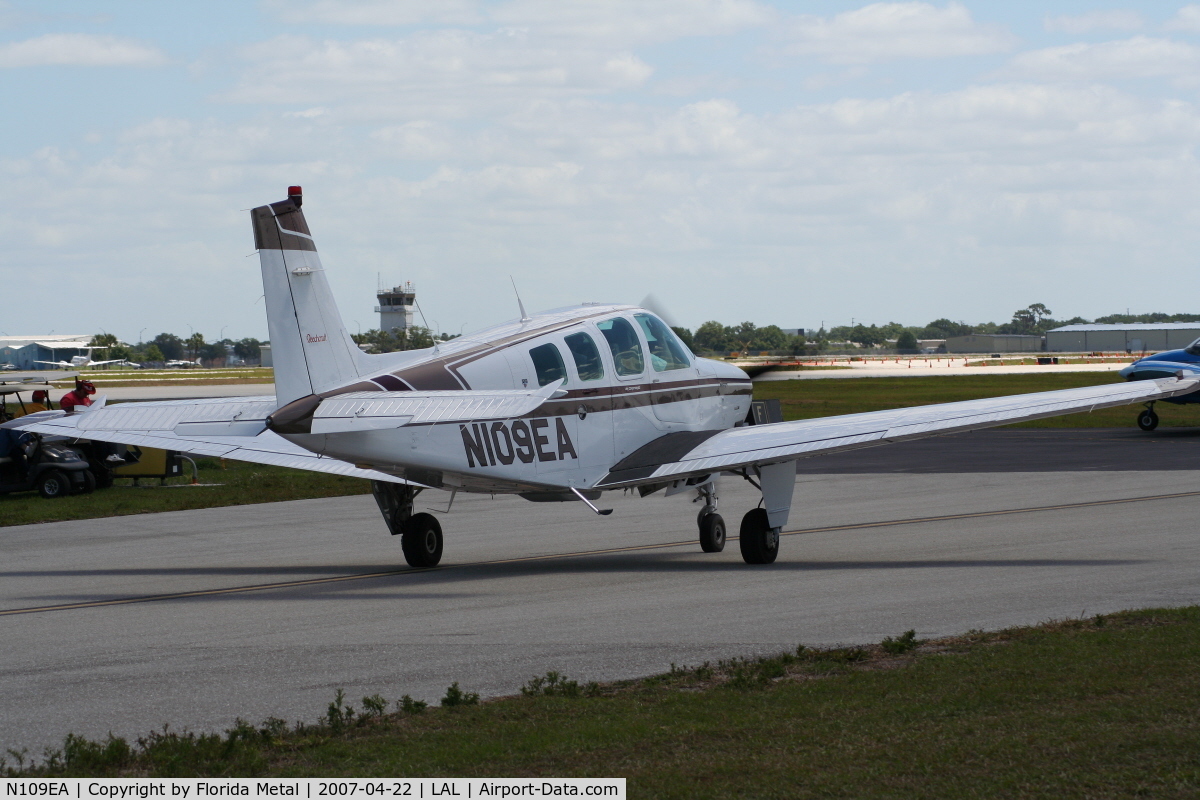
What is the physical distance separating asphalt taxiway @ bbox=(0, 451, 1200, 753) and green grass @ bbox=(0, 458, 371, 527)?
4.74 feet

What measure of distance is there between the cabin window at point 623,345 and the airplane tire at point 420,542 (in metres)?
2.91

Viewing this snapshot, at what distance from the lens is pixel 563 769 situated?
247 inches

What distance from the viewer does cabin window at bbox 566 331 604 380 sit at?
567 inches

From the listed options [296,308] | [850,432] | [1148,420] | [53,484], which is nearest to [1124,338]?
[1148,420]

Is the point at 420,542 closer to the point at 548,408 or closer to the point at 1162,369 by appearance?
the point at 548,408

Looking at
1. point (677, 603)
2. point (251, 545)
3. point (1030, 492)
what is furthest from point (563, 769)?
point (1030, 492)

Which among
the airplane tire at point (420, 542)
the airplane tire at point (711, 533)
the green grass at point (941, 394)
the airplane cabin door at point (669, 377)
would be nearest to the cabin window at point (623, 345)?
the airplane cabin door at point (669, 377)

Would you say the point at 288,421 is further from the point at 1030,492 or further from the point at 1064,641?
the point at 1030,492

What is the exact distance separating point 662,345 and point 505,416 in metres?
4.58

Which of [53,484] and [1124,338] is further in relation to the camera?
[1124,338]

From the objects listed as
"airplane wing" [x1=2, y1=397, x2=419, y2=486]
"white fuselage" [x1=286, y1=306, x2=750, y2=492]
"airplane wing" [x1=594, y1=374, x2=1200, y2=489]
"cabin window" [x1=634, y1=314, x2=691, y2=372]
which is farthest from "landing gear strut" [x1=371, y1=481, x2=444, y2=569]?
"cabin window" [x1=634, y1=314, x2=691, y2=372]

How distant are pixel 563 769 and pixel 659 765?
474 mm

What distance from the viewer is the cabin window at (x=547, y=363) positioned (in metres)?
13.9

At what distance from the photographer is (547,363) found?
1404 centimetres
